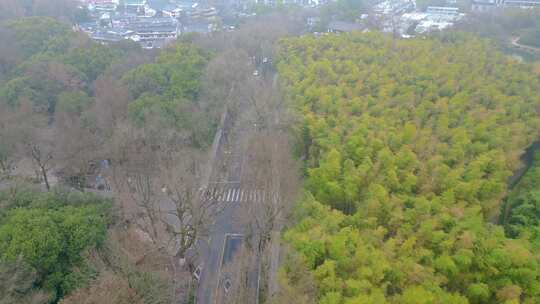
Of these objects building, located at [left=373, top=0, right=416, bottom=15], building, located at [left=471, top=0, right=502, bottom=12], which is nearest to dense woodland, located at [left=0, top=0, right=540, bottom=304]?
building, located at [left=471, top=0, right=502, bottom=12]

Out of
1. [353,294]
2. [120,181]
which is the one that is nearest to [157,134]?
[120,181]

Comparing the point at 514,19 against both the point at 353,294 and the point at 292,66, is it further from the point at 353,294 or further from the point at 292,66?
the point at 353,294

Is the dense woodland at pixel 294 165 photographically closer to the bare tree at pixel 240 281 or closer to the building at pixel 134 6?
the bare tree at pixel 240 281

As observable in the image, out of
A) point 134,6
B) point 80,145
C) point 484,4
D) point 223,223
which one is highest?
point 484,4

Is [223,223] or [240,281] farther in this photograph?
[223,223]

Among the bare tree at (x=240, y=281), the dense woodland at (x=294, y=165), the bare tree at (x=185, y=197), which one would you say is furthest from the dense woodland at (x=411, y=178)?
the bare tree at (x=185, y=197)

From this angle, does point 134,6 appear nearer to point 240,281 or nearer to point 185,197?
point 185,197

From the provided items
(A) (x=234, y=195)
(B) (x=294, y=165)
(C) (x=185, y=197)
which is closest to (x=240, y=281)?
(C) (x=185, y=197)
